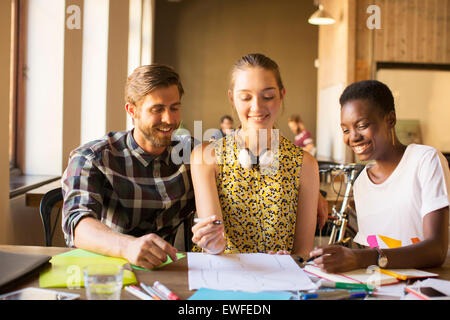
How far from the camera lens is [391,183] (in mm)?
1544

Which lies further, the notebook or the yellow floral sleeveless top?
the yellow floral sleeveless top

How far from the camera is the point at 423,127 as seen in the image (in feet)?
21.9

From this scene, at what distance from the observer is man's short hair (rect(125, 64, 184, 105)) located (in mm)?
1700

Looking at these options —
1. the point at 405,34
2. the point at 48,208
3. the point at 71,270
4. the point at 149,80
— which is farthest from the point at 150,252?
the point at 405,34

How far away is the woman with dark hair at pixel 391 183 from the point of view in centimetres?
138

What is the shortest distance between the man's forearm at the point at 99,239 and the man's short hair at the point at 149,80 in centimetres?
54

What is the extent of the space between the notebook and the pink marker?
12.6 inches

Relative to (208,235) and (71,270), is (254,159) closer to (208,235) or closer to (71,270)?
(208,235)

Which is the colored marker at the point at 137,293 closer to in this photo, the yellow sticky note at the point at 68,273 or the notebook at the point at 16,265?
the yellow sticky note at the point at 68,273

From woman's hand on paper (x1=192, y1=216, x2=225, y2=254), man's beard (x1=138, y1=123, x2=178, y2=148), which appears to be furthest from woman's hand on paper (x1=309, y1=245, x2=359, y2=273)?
man's beard (x1=138, y1=123, x2=178, y2=148)

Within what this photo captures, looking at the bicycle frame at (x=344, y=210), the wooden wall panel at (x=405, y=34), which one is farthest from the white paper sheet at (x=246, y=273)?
the wooden wall panel at (x=405, y=34)

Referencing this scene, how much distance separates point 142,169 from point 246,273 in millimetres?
699

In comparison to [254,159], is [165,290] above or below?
below

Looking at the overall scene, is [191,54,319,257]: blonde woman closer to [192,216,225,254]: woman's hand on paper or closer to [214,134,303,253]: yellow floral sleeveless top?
[214,134,303,253]: yellow floral sleeveless top
